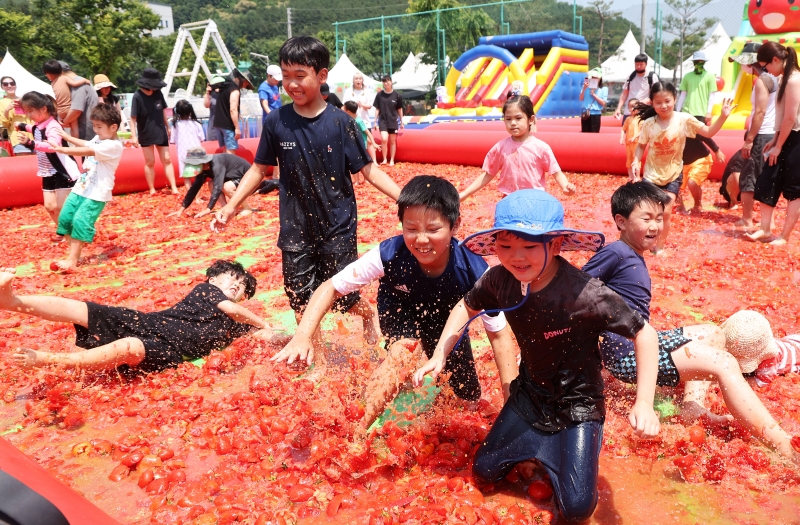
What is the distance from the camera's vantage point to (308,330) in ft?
10.5

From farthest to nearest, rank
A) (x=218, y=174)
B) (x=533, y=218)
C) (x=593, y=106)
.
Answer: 1. (x=593, y=106)
2. (x=218, y=174)
3. (x=533, y=218)

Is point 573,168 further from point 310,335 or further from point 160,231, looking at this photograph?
point 310,335

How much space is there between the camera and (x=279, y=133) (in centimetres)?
429

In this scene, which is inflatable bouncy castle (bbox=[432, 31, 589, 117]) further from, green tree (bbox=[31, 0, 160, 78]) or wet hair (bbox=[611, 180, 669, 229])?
green tree (bbox=[31, 0, 160, 78])

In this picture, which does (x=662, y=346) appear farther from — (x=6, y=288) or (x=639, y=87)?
(x=639, y=87)

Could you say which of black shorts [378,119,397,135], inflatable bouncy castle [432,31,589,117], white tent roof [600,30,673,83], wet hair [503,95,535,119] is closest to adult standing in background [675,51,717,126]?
wet hair [503,95,535,119]

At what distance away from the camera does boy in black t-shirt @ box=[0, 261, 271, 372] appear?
157 inches

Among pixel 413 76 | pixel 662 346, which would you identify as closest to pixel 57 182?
pixel 662 346

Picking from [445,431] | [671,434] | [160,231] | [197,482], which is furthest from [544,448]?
Answer: [160,231]

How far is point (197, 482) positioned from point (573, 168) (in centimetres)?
1191

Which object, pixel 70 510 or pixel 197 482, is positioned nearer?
pixel 70 510

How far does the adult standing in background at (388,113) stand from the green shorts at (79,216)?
29.2 ft

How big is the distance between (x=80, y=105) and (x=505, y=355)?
9.95 metres

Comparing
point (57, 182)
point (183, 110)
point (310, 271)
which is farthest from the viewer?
point (183, 110)
